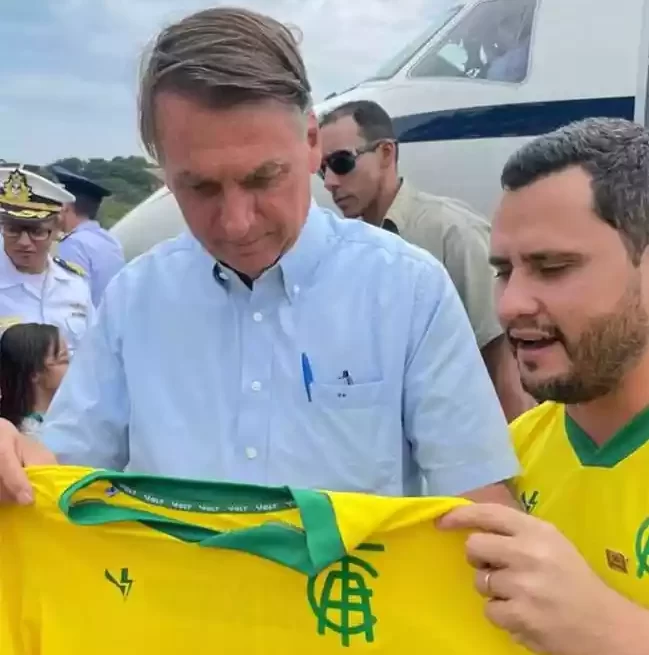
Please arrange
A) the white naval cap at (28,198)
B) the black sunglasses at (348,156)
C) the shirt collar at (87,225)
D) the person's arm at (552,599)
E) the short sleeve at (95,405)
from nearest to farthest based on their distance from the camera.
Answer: the person's arm at (552,599) → the short sleeve at (95,405) → the black sunglasses at (348,156) → the white naval cap at (28,198) → the shirt collar at (87,225)

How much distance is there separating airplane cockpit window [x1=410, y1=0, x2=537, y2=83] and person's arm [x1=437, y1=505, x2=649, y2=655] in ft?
18.4

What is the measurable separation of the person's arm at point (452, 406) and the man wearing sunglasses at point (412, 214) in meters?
2.65

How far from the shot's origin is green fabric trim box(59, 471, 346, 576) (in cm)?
157

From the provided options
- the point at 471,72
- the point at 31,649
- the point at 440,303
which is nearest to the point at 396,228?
the point at 471,72

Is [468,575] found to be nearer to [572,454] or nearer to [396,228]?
[572,454]

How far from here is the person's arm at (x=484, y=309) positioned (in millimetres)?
4512

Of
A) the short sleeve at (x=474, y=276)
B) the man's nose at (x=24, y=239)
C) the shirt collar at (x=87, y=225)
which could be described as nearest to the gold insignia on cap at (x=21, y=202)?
the man's nose at (x=24, y=239)

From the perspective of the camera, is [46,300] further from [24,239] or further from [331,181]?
[331,181]

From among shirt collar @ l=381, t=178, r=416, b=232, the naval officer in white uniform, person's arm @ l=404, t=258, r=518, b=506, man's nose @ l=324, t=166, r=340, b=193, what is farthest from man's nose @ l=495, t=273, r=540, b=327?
the naval officer in white uniform

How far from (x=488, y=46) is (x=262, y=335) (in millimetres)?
5519

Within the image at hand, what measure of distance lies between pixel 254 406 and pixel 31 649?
629 mm

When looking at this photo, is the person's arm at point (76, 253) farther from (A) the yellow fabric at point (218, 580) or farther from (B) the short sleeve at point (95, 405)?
(A) the yellow fabric at point (218, 580)

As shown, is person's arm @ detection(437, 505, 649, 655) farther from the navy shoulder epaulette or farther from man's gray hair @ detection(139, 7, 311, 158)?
the navy shoulder epaulette

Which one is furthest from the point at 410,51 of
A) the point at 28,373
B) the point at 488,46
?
the point at 28,373
